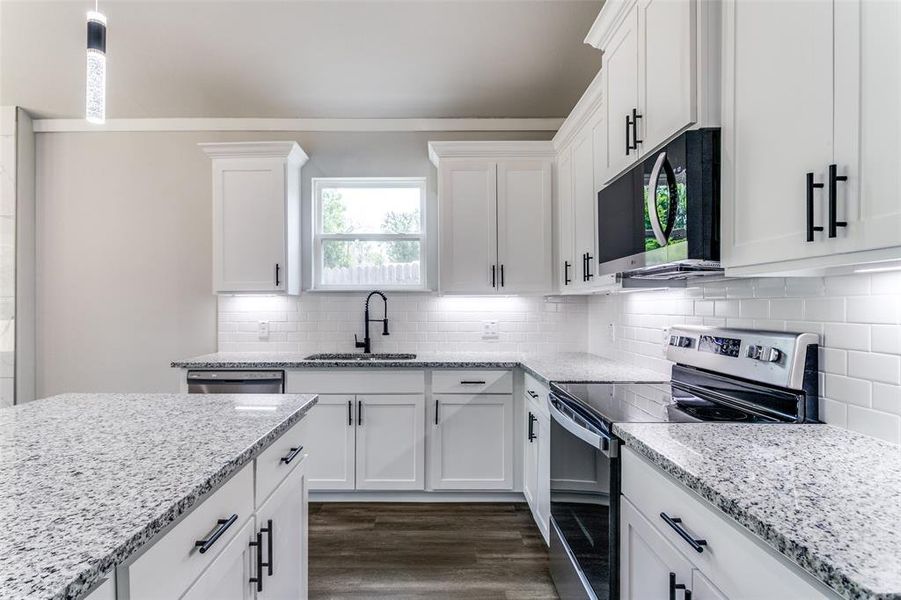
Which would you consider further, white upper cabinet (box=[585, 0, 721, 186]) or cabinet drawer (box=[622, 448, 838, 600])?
white upper cabinet (box=[585, 0, 721, 186])

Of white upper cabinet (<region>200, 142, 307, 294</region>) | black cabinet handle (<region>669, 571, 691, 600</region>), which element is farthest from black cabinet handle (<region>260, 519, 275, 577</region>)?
white upper cabinet (<region>200, 142, 307, 294</region>)

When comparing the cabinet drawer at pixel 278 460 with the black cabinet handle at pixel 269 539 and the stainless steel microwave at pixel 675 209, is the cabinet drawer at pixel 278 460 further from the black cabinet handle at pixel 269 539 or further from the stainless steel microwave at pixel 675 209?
the stainless steel microwave at pixel 675 209

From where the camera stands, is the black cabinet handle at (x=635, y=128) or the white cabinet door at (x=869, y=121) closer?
the white cabinet door at (x=869, y=121)

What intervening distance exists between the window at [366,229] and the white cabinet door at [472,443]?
1088 mm

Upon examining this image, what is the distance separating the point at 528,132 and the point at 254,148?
2.03 m

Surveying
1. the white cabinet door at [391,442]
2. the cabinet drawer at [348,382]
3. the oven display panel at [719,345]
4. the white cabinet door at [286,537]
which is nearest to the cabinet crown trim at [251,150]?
the cabinet drawer at [348,382]

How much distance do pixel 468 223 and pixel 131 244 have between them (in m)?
2.67

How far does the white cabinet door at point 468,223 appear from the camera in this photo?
10.2 feet

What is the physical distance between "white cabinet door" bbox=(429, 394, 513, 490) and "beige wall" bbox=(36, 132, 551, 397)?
163 centimetres

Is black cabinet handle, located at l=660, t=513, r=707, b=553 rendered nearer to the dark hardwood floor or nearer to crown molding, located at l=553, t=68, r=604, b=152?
the dark hardwood floor

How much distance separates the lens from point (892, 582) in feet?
1.88

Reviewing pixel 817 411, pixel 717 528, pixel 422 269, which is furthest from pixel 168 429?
pixel 422 269

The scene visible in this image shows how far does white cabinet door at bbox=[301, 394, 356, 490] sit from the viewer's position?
2.83 meters

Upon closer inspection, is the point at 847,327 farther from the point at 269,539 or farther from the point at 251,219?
the point at 251,219
